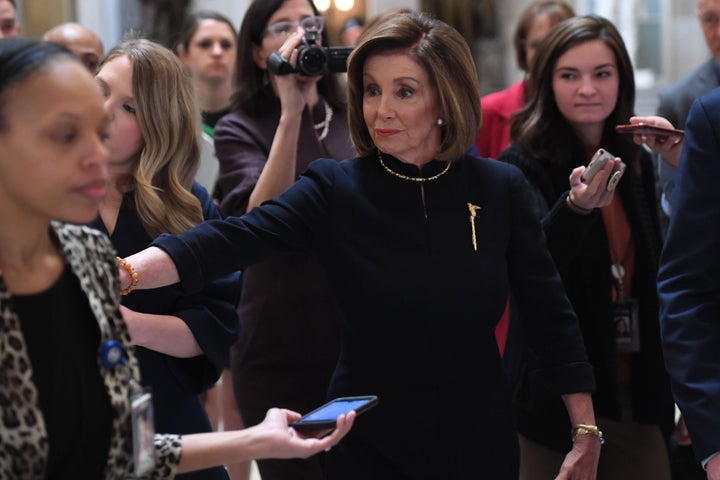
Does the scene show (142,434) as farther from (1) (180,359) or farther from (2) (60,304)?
(1) (180,359)

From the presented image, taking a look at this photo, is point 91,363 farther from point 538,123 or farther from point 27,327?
point 538,123

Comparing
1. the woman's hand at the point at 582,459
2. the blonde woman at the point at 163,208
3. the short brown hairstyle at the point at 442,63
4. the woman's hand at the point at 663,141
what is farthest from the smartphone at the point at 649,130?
the blonde woman at the point at 163,208

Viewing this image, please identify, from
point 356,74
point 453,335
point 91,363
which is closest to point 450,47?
point 356,74

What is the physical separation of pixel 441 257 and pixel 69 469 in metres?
1.05

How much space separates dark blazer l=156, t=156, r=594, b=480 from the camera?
2486mm

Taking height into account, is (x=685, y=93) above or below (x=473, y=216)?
above

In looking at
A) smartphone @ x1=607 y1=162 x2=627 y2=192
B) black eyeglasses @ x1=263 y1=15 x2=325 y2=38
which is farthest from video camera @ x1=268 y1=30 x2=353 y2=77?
smartphone @ x1=607 y1=162 x2=627 y2=192

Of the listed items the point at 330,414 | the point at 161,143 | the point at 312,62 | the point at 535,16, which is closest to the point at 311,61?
the point at 312,62

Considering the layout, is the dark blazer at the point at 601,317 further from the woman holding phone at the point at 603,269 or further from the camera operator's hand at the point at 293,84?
the camera operator's hand at the point at 293,84

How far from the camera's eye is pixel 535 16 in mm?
5066

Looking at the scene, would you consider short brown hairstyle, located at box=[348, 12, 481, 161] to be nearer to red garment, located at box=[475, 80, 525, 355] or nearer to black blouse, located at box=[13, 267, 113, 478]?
black blouse, located at box=[13, 267, 113, 478]

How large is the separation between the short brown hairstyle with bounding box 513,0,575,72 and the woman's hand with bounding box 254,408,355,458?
3.31 meters

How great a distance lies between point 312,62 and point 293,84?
86mm

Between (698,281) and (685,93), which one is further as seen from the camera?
(685,93)
